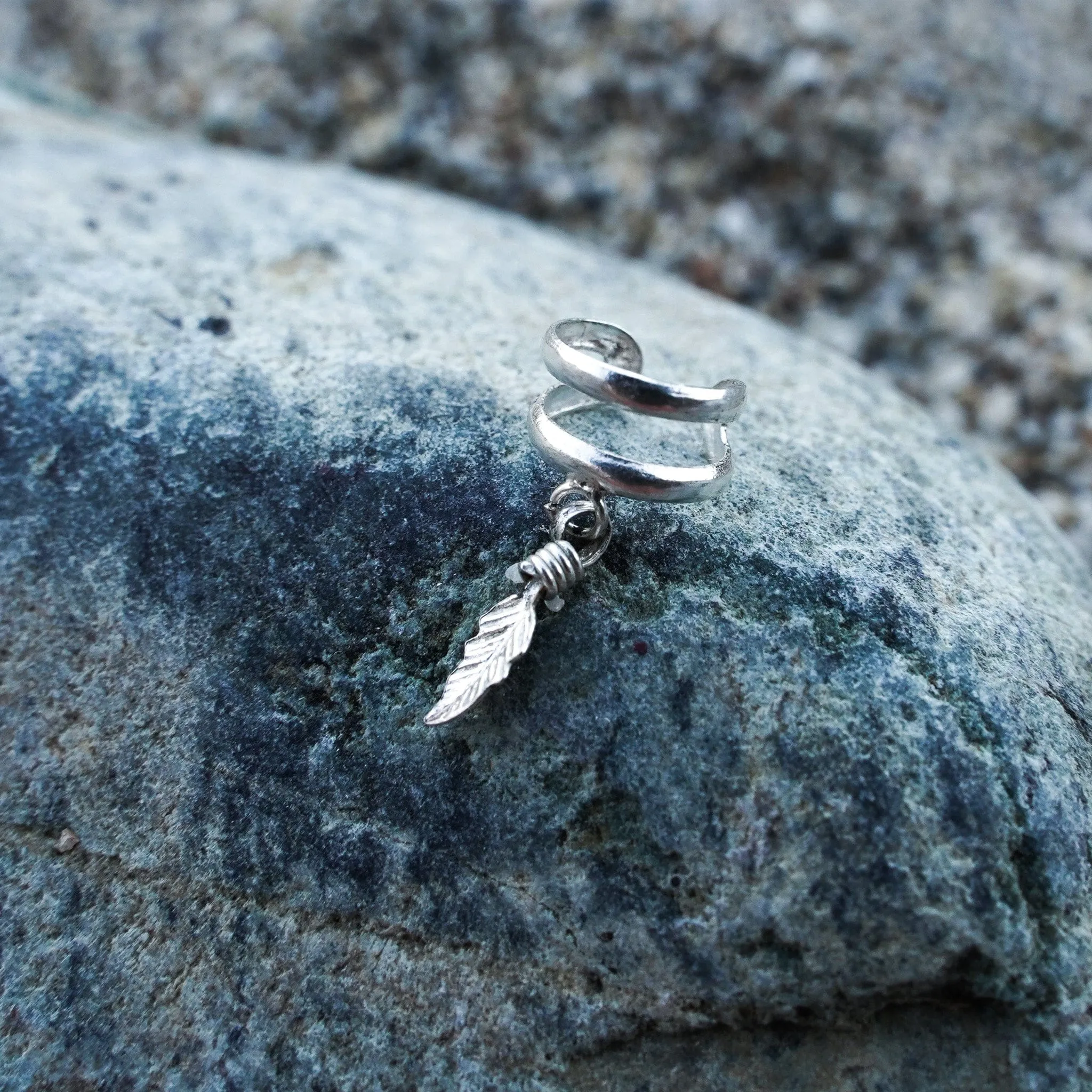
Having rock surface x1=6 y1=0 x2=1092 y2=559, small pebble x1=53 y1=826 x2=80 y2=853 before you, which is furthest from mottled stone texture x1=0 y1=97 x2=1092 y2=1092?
rock surface x1=6 y1=0 x2=1092 y2=559

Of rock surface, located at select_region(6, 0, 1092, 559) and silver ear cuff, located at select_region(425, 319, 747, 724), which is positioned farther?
rock surface, located at select_region(6, 0, 1092, 559)

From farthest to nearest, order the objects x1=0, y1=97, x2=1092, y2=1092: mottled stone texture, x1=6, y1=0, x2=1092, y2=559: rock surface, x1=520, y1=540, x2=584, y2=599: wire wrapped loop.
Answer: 1. x1=6, y1=0, x2=1092, y2=559: rock surface
2. x1=520, y1=540, x2=584, y2=599: wire wrapped loop
3. x1=0, y1=97, x2=1092, y2=1092: mottled stone texture

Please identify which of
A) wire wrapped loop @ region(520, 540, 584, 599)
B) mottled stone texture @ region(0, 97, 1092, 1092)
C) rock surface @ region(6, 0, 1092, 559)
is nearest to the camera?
mottled stone texture @ region(0, 97, 1092, 1092)

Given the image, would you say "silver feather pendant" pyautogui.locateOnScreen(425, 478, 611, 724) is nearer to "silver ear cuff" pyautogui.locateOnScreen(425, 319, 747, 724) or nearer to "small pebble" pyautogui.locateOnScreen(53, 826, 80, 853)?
"silver ear cuff" pyautogui.locateOnScreen(425, 319, 747, 724)

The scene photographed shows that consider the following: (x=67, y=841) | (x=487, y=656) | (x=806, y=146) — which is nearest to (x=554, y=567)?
(x=487, y=656)

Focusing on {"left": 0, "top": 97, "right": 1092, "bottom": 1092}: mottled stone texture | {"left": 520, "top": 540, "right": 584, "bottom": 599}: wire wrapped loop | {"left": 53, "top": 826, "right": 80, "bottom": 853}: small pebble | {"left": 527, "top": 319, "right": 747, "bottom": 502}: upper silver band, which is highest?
{"left": 527, "top": 319, "right": 747, "bottom": 502}: upper silver band

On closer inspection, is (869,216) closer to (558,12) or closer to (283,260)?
(558,12)

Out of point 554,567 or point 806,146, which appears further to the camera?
point 806,146

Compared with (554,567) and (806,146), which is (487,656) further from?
(806,146)
